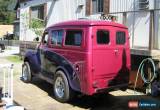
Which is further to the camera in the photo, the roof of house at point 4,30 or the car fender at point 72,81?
the roof of house at point 4,30

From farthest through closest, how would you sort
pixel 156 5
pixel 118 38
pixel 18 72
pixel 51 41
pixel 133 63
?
pixel 18 72 < pixel 156 5 < pixel 133 63 < pixel 51 41 < pixel 118 38

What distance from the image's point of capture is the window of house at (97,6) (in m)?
16.8

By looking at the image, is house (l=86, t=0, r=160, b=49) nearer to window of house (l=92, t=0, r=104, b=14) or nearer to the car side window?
window of house (l=92, t=0, r=104, b=14)

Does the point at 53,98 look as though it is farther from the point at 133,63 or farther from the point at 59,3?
the point at 59,3

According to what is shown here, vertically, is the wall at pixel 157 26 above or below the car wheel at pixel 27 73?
above

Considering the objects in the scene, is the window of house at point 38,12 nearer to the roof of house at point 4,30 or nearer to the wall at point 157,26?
the wall at point 157,26

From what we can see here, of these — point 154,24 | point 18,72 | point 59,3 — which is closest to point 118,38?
point 154,24

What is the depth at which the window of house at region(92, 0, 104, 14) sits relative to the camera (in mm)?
16794

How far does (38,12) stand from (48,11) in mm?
2258

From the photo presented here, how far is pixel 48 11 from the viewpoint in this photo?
74.5 feet

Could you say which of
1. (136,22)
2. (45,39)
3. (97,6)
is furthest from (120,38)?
(97,6)

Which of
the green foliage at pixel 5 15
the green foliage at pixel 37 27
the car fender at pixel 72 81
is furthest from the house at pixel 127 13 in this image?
the green foliage at pixel 5 15

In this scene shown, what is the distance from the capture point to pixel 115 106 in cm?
955

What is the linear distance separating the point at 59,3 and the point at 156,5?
9.35 metres
